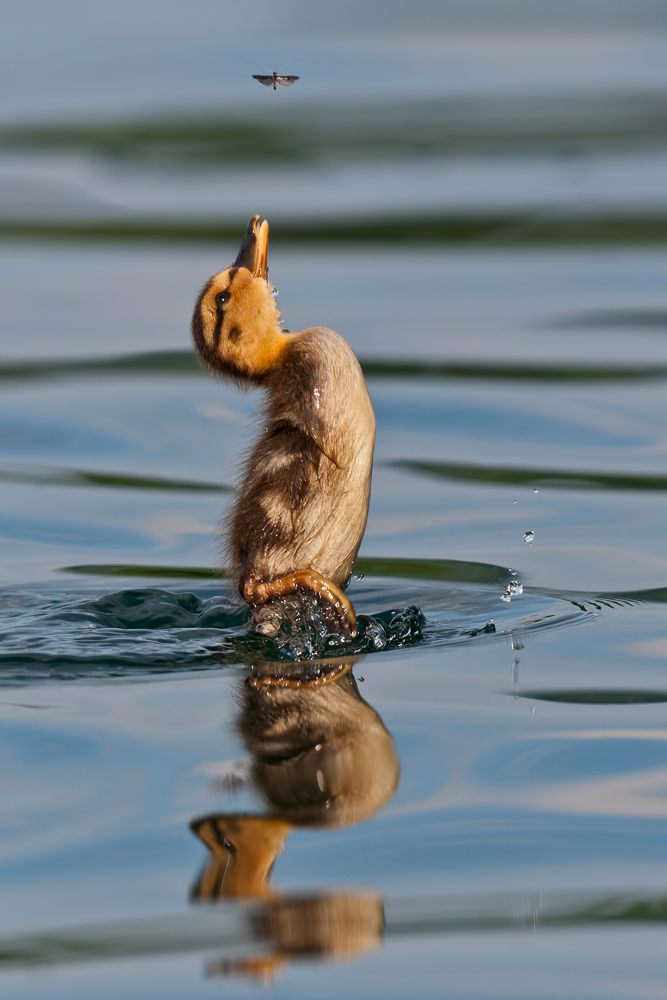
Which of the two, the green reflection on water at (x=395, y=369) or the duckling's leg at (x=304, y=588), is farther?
the green reflection on water at (x=395, y=369)

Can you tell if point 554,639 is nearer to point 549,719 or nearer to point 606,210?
point 549,719

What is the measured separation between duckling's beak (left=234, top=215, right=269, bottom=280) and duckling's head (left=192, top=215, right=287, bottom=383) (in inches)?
1.2

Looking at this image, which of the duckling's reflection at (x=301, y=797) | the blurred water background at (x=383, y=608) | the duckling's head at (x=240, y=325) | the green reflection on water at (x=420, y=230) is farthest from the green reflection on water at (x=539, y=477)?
the green reflection on water at (x=420, y=230)

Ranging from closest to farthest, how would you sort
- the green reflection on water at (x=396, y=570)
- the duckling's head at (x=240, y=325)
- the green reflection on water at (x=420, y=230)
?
1. the duckling's head at (x=240, y=325)
2. the green reflection on water at (x=396, y=570)
3. the green reflection on water at (x=420, y=230)

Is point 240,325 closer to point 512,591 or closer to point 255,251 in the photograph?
point 255,251

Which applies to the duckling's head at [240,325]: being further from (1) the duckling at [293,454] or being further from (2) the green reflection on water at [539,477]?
(2) the green reflection on water at [539,477]

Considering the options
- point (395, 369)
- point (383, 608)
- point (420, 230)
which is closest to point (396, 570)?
point (383, 608)

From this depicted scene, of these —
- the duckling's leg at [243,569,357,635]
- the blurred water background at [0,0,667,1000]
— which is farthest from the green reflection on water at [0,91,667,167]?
the duckling's leg at [243,569,357,635]

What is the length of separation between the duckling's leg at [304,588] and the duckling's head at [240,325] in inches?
31.4

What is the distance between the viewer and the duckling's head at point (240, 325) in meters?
5.97

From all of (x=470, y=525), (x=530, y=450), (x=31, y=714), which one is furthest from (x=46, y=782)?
(x=530, y=450)

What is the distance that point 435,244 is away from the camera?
13812 millimetres

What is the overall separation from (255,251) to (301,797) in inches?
99.5

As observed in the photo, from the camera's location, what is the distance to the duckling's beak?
614cm
